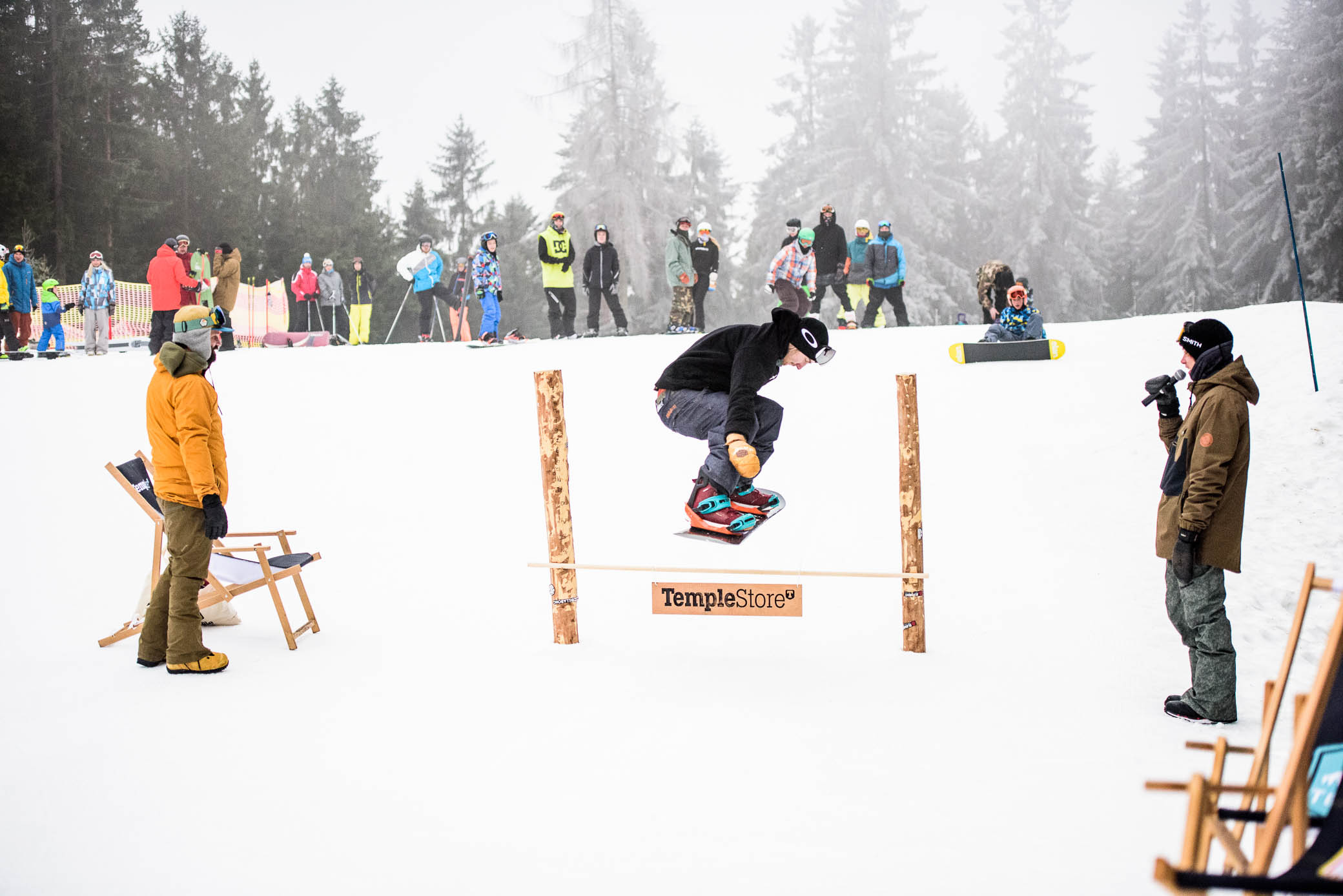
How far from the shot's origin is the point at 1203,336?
4344mm

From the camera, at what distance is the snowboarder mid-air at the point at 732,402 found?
15.7 ft

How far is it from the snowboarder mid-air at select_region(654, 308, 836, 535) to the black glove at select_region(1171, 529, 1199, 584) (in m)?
1.75

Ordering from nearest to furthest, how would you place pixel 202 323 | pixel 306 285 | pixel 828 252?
pixel 202 323 < pixel 828 252 < pixel 306 285

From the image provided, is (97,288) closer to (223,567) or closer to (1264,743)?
(223,567)

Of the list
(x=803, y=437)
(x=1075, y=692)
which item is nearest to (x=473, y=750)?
(x=1075, y=692)

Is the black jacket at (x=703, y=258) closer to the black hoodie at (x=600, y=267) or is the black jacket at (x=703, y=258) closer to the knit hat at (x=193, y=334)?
the black hoodie at (x=600, y=267)

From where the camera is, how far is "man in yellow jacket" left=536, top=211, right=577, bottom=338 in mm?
13023

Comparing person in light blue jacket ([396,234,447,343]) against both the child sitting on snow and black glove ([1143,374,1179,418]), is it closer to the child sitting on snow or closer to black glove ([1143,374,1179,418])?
the child sitting on snow

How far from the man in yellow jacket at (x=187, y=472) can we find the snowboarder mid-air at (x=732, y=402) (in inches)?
87.4

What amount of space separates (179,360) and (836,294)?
1003 cm

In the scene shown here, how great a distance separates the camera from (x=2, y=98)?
23.8m

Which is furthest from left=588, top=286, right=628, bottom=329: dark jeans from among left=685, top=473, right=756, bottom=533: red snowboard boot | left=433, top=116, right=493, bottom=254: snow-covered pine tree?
left=433, top=116, right=493, bottom=254: snow-covered pine tree

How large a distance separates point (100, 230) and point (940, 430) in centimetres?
2544

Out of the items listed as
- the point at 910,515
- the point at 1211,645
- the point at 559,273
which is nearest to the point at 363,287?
the point at 559,273
